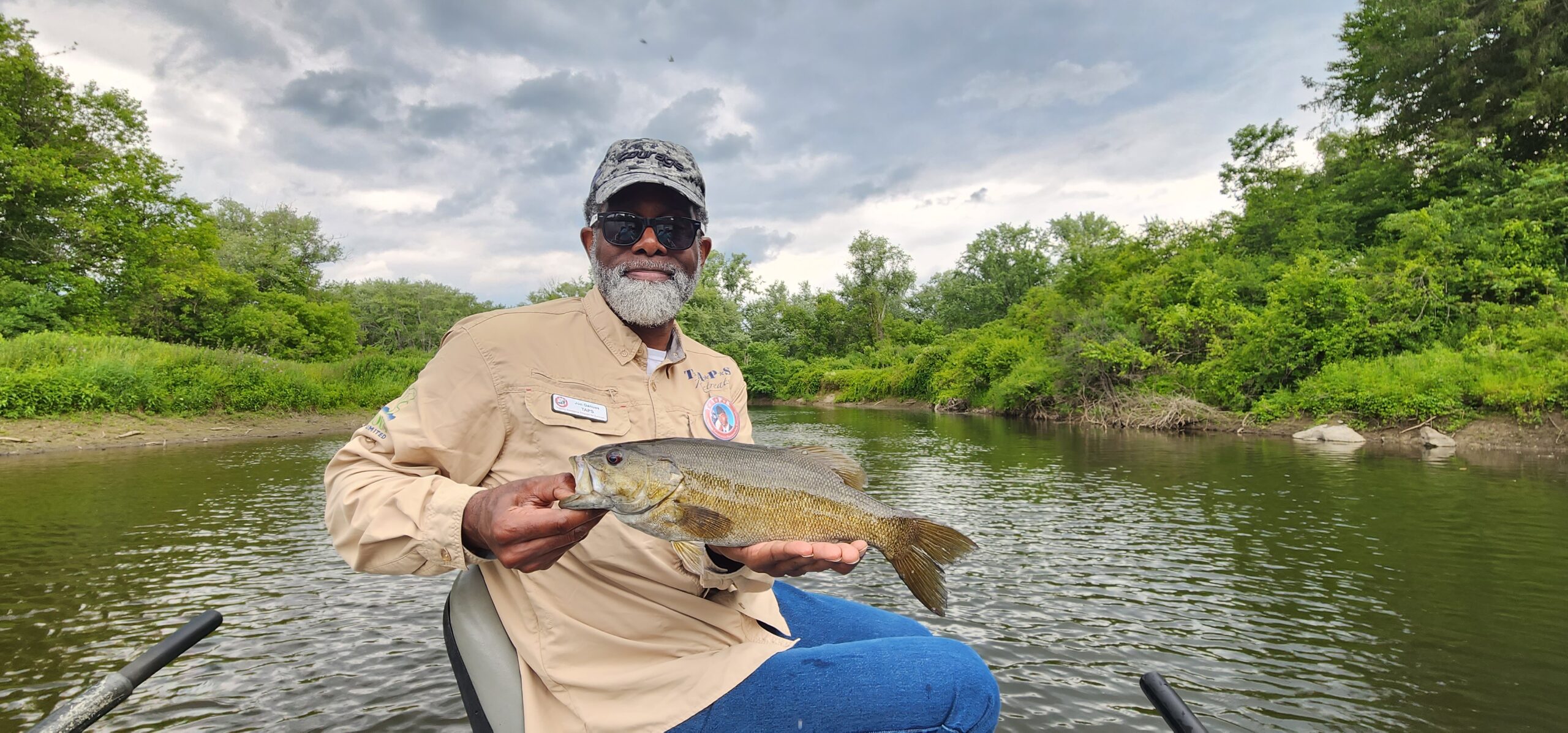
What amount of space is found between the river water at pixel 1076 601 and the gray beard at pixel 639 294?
4143mm

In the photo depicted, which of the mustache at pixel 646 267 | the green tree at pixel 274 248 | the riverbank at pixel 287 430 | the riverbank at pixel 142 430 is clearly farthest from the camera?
the green tree at pixel 274 248

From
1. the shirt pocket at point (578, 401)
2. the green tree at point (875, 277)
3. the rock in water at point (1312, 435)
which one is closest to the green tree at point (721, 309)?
the green tree at point (875, 277)

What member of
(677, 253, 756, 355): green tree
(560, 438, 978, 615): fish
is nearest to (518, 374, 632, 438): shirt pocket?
(560, 438, 978, 615): fish

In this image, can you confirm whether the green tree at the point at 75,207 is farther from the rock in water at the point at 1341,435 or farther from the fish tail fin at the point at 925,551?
the rock in water at the point at 1341,435

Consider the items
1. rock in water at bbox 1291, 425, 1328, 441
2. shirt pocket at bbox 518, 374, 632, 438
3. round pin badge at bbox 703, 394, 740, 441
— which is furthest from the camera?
rock in water at bbox 1291, 425, 1328, 441

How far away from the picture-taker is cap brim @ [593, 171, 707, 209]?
8.97 feet

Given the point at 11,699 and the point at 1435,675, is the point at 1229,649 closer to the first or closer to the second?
the point at 1435,675

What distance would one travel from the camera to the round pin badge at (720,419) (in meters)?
3.01

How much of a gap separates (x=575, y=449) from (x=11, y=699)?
6338mm

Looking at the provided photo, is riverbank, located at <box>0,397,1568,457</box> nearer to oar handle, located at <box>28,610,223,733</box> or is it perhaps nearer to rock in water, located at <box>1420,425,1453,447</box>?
rock in water, located at <box>1420,425,1453,447</box>

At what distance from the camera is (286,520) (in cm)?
1200

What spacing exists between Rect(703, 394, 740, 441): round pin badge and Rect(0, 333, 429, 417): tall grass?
27.1m

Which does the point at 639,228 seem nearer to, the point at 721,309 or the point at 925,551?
the point at 925,551

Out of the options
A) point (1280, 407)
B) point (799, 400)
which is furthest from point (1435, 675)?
point (799, 400)
